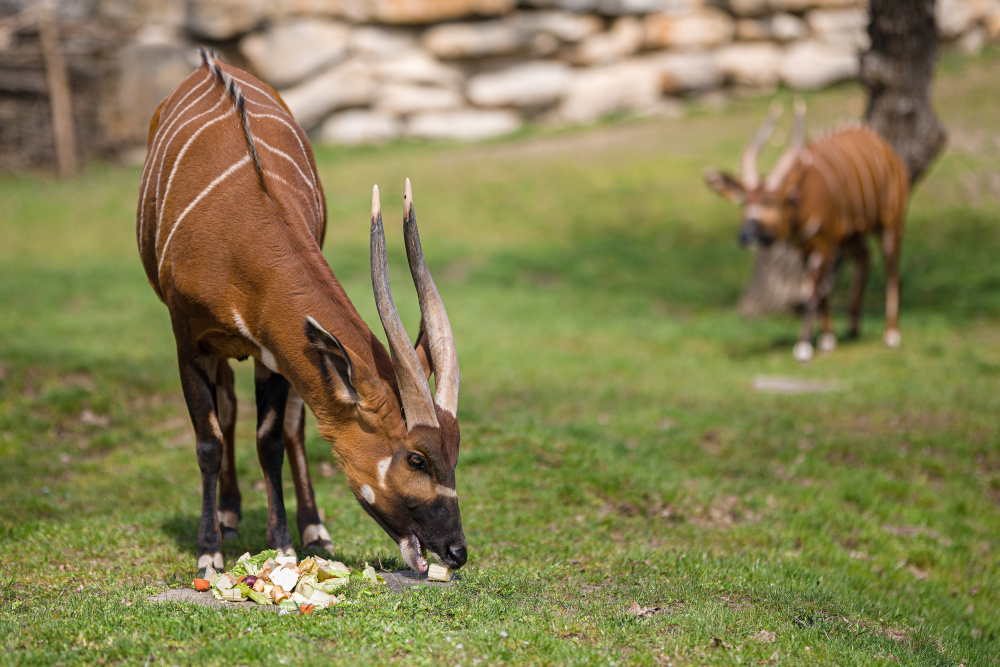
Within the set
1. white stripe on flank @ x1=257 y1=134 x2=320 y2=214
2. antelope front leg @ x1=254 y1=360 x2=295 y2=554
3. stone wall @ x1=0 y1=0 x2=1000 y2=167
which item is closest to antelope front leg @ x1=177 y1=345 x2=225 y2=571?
antelope front leg @ x1=254 y1=360 x2=295 y2=554

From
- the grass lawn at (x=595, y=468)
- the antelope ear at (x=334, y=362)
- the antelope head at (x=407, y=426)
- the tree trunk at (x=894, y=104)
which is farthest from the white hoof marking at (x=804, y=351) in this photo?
the antelope ear at (x=334, y=362)

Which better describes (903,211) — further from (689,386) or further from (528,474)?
(528,474)

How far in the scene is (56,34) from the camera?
20391mm

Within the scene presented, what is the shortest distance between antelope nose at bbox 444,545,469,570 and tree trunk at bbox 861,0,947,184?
975cm

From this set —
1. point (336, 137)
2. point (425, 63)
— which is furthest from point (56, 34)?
point (425, 63)

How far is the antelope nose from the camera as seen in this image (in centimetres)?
386

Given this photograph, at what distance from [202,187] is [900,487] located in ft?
16.7

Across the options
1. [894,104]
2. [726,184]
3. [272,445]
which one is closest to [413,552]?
[272,445]

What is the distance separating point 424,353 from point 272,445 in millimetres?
1155

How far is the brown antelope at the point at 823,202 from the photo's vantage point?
1014 cm

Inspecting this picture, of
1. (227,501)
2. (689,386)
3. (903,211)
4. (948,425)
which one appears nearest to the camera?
(227,501)

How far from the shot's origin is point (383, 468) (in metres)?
3.92

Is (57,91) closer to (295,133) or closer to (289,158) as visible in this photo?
(295,133)

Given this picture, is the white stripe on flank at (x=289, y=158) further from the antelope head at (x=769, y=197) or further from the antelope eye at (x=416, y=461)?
the antelope head at (x=769, y=197)
